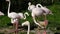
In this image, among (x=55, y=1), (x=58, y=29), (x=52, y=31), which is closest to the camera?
(x=52, y=31)

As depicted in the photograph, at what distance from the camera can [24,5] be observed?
1530cm

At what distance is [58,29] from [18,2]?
22.5 feet

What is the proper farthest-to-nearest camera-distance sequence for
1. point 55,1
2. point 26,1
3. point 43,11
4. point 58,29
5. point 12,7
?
point 55,1, point 26,1, point 12,7, point 58,29, point 43,11

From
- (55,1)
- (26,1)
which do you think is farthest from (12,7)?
(55,1)

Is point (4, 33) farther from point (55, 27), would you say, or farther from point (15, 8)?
point (15, 8)

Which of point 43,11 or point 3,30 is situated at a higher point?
point 43,11

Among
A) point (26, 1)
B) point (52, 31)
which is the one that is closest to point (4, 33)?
point (52, 31)

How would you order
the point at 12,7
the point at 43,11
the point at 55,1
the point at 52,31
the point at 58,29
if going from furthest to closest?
1. the point at 55,1
2. the point at 12,7
3. the point at 58,29
4. the point at 52,31
5. the point at 43,11

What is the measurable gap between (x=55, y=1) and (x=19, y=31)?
10.6 meters

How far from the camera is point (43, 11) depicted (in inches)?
276

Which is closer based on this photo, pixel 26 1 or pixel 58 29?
pixel 58 29

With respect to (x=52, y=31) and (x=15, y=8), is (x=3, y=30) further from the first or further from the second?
(x=15, y=8)

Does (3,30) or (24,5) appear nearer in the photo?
(3,30)

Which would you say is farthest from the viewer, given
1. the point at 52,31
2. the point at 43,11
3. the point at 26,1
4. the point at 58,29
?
the point at 26,1
